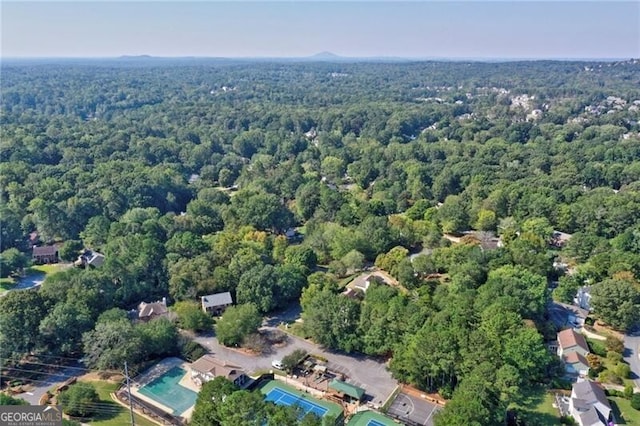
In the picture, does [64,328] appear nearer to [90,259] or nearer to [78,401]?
[78,401]

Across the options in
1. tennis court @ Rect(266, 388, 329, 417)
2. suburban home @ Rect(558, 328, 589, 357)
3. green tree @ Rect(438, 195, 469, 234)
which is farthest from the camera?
green tree @ Rect(438, 195, 469, 234)

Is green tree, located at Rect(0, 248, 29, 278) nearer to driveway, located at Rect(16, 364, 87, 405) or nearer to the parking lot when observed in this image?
driveway, located at Rect(16, 364, 87, 405)

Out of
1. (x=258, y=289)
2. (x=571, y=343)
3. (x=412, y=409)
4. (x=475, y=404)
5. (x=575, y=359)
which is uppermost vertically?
(x=475, y=404)

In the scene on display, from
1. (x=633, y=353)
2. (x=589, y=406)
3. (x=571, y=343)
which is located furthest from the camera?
(x=633, y=353)

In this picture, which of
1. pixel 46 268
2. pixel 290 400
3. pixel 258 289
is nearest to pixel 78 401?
pixel 290 400

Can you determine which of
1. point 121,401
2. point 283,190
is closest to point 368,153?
point 283,190

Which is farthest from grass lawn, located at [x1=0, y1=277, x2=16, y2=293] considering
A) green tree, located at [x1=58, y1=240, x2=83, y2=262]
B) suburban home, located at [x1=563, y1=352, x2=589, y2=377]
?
suburban home, located at [x1=563, y1=352, x2=589, y2=377]
